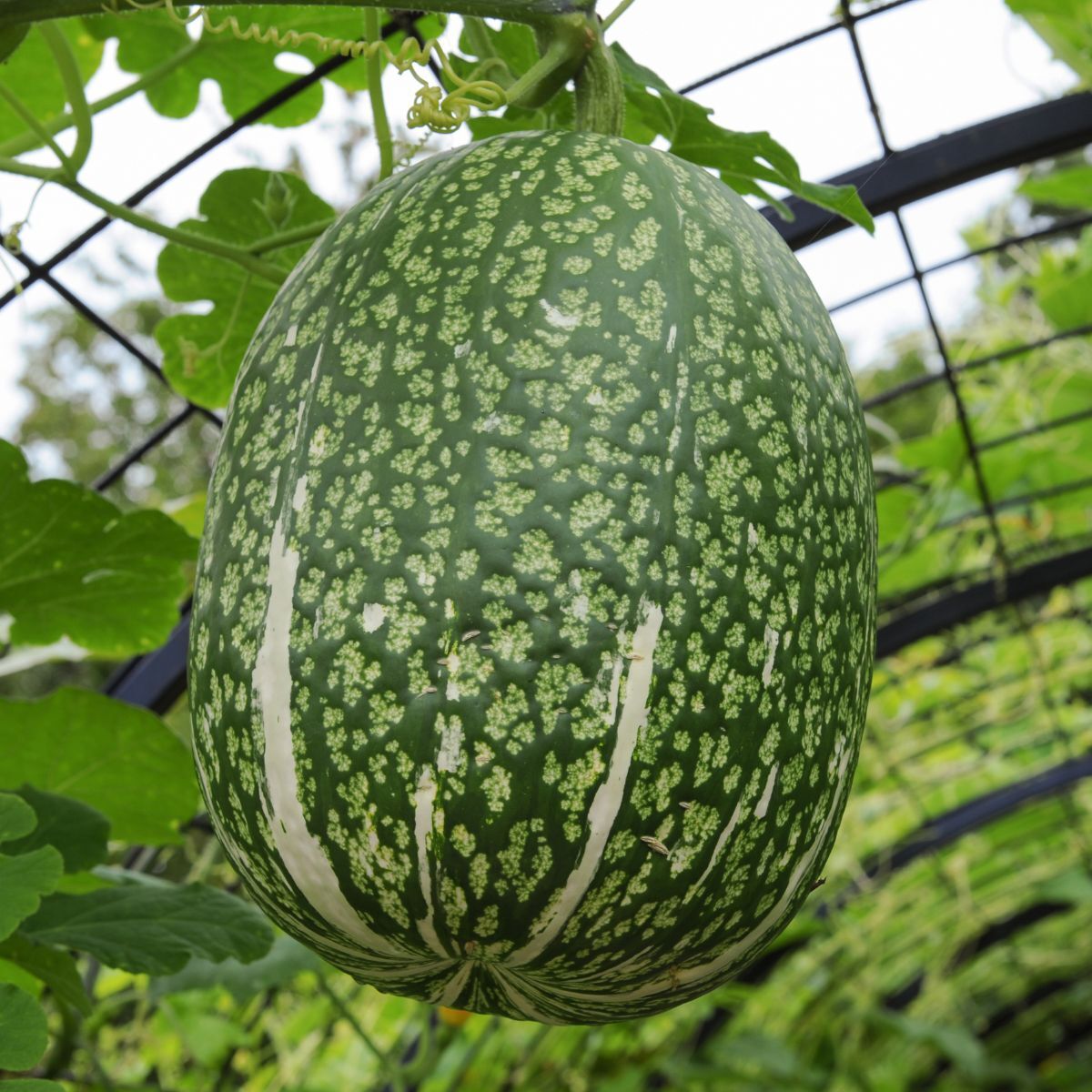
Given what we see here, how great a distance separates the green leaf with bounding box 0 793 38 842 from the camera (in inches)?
39.2

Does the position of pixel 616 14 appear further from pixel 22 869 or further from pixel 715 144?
pixel 22 869

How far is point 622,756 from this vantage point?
2.68 feet

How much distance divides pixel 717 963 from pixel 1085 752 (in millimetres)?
4438

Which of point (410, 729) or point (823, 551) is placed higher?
point (823, 551)

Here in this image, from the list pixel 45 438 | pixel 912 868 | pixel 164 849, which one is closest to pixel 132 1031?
pixel 164 849

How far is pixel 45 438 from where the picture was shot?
14305mm

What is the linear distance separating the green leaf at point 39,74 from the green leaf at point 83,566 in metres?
0.49

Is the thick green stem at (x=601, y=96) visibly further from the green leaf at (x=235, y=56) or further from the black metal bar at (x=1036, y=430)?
the black metal bar at (x=1036, y=430)

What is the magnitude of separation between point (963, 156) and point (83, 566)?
1.25 metres

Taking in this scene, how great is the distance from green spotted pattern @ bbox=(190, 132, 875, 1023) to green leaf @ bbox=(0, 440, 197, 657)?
44cm

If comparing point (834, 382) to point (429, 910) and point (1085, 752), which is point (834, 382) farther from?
point (1085, 752)

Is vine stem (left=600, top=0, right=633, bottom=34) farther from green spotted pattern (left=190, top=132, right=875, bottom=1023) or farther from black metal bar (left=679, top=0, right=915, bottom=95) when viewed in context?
black metal bar (left=679, top=0, right=915, bottom=95)

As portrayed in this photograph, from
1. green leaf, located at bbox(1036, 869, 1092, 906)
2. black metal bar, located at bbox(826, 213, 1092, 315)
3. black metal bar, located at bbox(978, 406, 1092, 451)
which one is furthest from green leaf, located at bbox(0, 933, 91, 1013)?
green leaf, located at bbox(1036, 869, 1092, 906)

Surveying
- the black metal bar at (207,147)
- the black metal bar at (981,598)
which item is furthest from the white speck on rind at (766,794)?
the black metal bar at (981,598)
